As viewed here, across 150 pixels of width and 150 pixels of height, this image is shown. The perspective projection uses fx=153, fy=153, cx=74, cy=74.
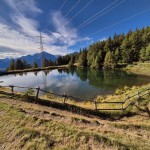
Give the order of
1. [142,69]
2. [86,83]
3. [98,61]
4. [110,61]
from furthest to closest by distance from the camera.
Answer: [98,61] → [110,61] → [142,69] → [86,83]

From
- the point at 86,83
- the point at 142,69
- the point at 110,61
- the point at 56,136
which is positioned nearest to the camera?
the point at 56,136

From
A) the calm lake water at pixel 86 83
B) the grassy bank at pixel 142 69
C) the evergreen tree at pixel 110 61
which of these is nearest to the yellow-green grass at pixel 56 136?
the calm lake water at pixel 86 83

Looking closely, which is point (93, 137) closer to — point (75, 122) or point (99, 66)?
point (75, 122)

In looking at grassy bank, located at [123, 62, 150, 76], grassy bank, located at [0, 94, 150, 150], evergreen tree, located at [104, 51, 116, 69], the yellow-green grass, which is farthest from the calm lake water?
evergreen tree, located at [104, 51, 116, 69]

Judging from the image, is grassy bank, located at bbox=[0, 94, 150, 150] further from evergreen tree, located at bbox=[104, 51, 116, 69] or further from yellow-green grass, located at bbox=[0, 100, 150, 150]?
evergreen tree, located at bbox=[104, 51, 116, 69]

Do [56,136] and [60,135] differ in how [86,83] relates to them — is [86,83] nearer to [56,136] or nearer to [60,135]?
[60,135]

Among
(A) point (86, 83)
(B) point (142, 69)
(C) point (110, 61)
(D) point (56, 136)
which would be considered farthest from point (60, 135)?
(C) point (110, 61)

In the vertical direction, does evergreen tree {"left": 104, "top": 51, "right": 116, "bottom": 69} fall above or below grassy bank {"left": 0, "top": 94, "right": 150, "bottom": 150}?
above

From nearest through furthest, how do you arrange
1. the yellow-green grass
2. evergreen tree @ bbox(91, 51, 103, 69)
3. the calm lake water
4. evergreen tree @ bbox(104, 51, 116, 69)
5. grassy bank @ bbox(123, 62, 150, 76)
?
1. the yellow-green grass
2. the calm lake water
3. grassy bank @ bbox(123, 62, 150, 76)
4. evergreen tree @ bbox(104, 51, 116, 69)
5. evergreen tree @ bbox(91, 51, 103, 69)

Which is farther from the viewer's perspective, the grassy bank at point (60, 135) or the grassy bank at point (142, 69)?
the grassy bank at point (142, 69)

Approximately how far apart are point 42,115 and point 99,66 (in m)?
84.1

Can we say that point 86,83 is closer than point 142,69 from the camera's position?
Yes

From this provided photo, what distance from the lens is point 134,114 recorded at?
15.5 m

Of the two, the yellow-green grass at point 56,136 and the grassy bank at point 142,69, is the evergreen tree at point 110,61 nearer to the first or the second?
the grassy bank at point 142,69
